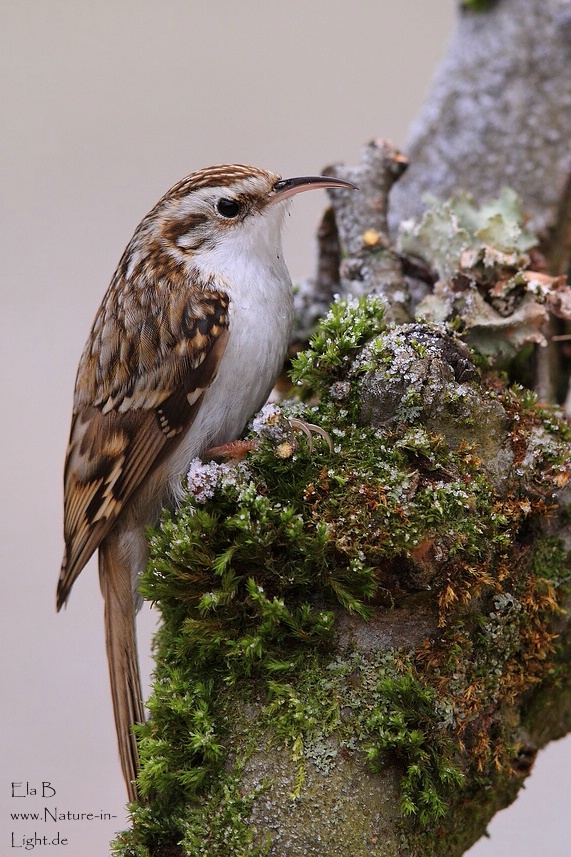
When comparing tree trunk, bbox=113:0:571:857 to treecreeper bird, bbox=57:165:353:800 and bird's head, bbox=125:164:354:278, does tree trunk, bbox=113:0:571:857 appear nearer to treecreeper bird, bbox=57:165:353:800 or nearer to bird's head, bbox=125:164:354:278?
treecreeper bird, bbox=57:165:353:800

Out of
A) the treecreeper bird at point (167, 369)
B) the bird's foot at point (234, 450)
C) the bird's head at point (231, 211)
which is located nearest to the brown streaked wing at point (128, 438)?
the treecreeper bird at point (167, 369)

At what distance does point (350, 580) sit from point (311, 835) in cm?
56

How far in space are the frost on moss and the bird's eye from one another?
0.53m

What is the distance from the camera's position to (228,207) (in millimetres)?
2543

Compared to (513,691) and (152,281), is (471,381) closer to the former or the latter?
(513,691)

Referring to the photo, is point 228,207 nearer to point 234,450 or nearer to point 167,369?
point 167,369

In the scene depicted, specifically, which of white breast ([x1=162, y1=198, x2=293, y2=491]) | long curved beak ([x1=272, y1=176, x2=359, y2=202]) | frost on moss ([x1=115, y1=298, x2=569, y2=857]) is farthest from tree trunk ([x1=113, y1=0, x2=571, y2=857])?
long curved beak ([x1=272, y1=176, x2=359, y2=202])

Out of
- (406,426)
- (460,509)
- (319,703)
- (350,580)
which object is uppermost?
(406,426)

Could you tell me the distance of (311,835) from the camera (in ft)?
A: 6.39

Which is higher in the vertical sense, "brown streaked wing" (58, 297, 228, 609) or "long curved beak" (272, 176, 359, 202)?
"long curved beak" (272, 176, 359, 202)

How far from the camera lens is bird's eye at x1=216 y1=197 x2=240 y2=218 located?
253cm

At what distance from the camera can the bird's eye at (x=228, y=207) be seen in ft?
8.30

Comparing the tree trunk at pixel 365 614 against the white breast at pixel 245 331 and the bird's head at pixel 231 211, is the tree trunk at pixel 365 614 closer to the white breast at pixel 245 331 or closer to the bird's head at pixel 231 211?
the white breast at pixel 245 331

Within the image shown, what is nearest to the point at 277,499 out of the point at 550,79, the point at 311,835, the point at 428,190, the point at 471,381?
the point at 471,381
